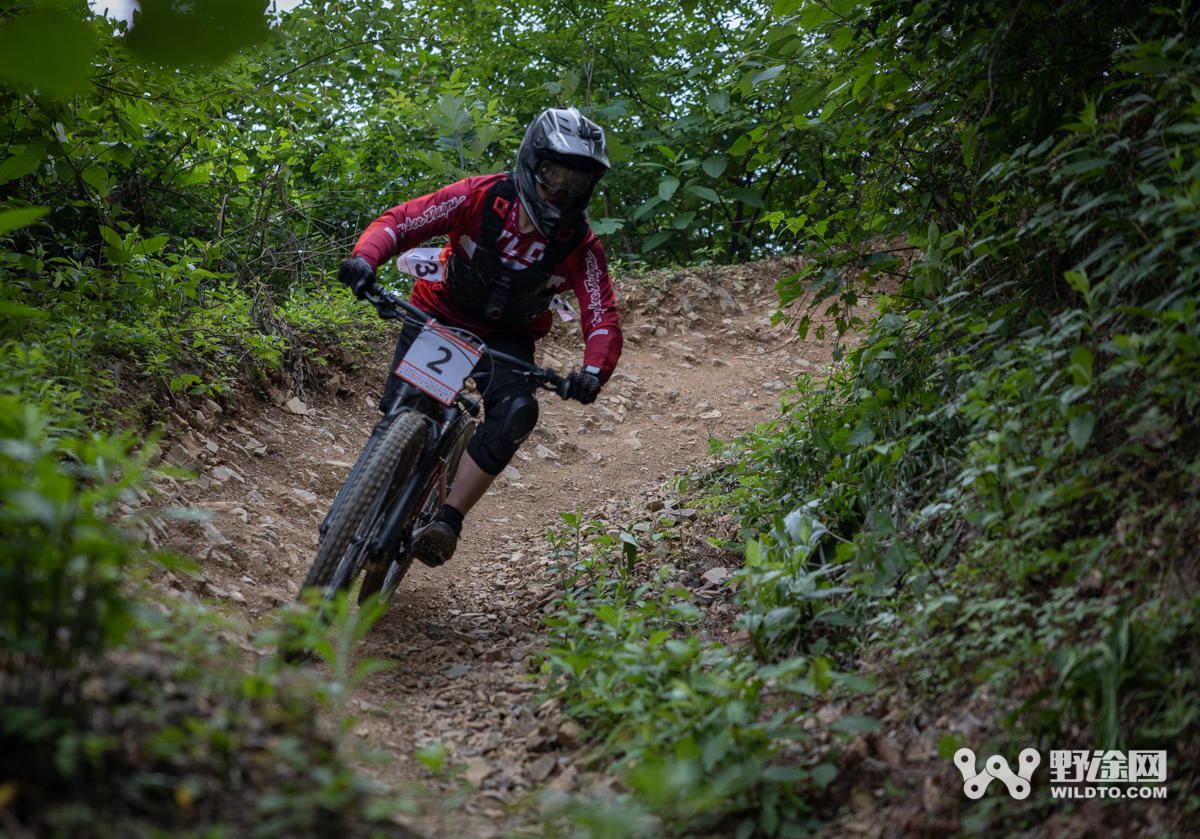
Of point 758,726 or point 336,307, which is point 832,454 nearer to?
point 758,726

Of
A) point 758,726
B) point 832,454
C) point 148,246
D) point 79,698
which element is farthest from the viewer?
point 148,246

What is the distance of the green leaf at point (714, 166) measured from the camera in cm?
921

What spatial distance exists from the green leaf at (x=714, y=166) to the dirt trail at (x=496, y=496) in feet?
4.16

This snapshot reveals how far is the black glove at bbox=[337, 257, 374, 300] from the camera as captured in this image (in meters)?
3.27

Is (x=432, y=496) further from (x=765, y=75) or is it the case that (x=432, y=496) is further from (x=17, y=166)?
(x=765, y=75)

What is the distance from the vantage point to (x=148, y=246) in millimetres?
4227

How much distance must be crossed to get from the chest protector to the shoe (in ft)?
3.58

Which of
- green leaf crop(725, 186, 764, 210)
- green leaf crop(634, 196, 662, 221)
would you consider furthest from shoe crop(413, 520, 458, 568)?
green leaf crop(725, 186, 764, 210)

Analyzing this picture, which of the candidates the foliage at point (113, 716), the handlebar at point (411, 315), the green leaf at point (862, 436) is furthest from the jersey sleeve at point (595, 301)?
the foliage at point (113, 716)

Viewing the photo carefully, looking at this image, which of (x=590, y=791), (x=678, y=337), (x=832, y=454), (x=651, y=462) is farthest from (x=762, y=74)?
(x=678, y=337)

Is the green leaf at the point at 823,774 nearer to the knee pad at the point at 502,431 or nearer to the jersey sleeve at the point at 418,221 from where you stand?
the knee pad at the point at 502,431

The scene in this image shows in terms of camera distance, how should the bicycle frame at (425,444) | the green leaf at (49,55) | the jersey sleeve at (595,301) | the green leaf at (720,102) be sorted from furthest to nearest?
the green leaf at (720,102) < the jersey sleeve at (595,301) < the bicycle frame at (425,444) < the green leaf at (49,55)

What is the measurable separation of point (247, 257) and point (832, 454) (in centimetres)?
502

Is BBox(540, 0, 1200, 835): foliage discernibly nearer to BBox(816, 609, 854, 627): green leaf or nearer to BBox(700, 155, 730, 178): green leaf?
BBox(816, 609, 854, 627): green leaf
